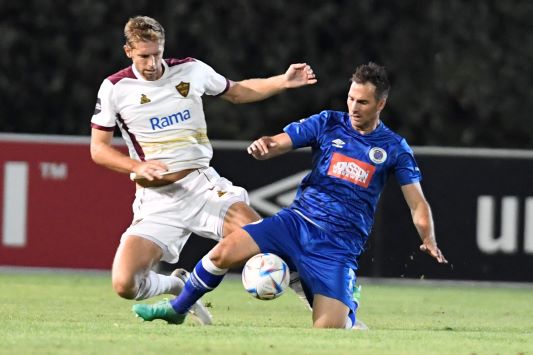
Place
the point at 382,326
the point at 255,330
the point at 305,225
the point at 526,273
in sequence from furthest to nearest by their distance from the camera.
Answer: the point at 526,273, the point at 382,326, the point at 305,225, the point at 255,330

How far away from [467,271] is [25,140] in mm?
4518

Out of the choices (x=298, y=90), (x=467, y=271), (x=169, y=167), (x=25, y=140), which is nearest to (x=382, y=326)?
(x=169, y=167)

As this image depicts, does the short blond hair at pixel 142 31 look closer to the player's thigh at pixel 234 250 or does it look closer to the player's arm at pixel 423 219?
the player's thigh at pixel 234 250

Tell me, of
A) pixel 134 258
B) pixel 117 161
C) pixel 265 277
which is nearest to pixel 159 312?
pixel 134 258

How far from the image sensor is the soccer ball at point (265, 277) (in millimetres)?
9391

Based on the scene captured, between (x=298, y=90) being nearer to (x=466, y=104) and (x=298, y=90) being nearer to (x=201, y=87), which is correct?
(x=466, y=104)

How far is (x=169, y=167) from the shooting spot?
33.4 ft

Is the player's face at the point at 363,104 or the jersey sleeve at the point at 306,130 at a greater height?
the player's face at the point at 363,104

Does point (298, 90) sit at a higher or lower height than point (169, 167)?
lower

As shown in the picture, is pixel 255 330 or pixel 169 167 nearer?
pixel 255 330

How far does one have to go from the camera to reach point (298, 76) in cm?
1020

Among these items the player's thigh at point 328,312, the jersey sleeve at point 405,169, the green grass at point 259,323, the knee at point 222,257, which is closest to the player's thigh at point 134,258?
the green grass at point 259,323

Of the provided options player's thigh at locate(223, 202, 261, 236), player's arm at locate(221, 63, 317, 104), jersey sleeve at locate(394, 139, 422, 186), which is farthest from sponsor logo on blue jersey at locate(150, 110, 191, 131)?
jersey sleeve at locate(394, 139, 422, 186)

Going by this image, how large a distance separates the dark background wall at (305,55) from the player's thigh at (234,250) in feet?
32.1
